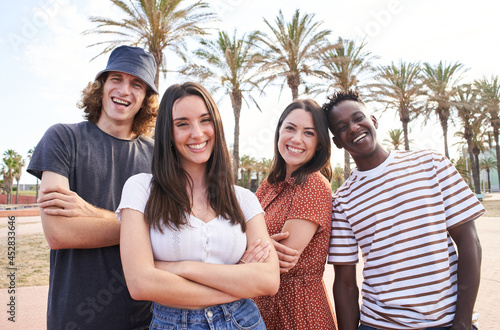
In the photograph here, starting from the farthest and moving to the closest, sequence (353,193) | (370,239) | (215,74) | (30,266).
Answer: (215,74)
(30,266)
(353,193)
(370,239)

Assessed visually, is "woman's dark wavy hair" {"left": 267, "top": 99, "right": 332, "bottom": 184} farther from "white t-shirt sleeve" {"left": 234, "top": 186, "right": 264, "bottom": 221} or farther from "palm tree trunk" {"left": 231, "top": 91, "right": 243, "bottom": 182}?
"palm tree trunk" {"left": 231, "top": 91, "right": 243, "bottom": 182}

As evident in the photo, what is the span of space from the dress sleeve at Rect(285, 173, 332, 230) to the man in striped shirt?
0.16 metres

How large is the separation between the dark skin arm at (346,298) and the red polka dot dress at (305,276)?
92 mm

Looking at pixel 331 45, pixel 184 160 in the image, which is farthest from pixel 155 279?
pixel 331 45

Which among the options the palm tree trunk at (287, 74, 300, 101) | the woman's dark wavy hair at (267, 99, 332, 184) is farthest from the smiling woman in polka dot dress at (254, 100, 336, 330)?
the palm tree trunk at (287, 74, 300, 101)

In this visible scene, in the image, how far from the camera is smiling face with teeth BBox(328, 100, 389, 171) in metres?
2.61

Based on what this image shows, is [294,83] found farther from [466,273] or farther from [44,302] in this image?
[466,273]

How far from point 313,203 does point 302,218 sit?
0.15 m

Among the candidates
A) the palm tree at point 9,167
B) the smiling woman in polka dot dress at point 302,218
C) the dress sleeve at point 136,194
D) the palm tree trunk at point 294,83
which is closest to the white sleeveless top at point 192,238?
the dress sleeve at point 136,194

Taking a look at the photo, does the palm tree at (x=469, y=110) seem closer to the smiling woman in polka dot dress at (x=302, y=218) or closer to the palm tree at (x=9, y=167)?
the smiling woman in polka dot dress at (x=302, y=218)

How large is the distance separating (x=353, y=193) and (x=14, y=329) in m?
5.12

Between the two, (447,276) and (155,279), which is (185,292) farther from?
(447,276)

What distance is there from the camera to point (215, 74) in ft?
64.6

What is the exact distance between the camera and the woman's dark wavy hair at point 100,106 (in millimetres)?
2664
